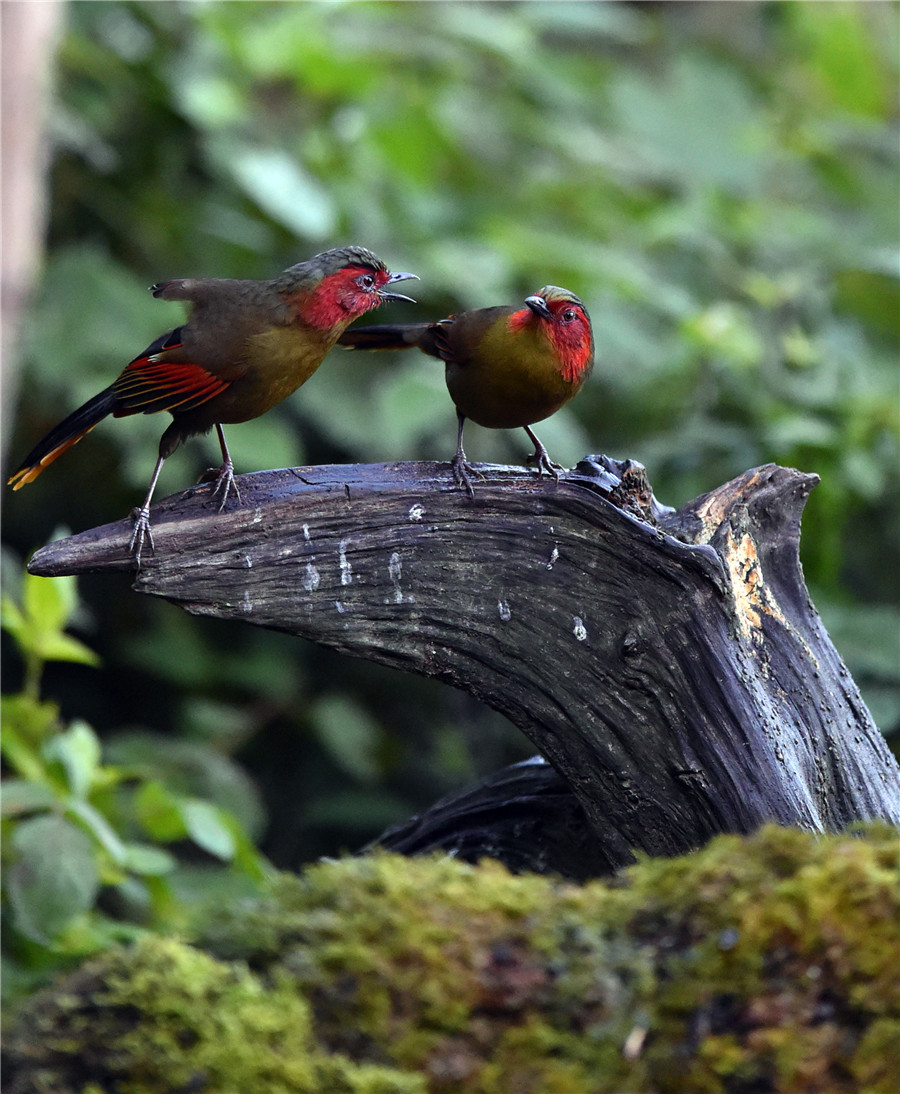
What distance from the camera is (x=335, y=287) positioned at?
9.20 feet

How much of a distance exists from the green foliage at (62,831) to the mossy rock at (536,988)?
3.23ft

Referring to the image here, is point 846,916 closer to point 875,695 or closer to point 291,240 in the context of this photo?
point 875,695

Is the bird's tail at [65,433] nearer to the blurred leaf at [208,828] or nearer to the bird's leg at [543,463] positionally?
the bird's leg at [543,463]

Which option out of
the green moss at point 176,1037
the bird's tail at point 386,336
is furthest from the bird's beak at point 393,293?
the green moss at point 176,1037

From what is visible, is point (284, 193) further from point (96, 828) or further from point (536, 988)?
point (536, 988)

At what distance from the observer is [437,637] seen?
2824 mm

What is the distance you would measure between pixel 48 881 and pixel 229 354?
4.79 ft

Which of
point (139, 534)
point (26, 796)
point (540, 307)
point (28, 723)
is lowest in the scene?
point (26, 796)

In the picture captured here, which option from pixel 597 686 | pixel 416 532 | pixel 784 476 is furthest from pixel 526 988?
pixel 784 476

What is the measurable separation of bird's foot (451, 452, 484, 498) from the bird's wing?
1.85 ft

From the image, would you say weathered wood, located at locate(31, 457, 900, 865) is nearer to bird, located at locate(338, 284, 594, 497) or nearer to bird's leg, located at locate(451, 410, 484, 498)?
bird's leg, located at locate(451, 410, 484, 498)

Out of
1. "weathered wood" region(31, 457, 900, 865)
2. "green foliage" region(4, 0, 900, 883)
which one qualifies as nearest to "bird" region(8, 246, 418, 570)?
"weathered wood" region(31, 457, 900, 865)

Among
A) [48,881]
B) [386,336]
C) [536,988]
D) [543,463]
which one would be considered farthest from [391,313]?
[536,988]

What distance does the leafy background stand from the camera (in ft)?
17.5
